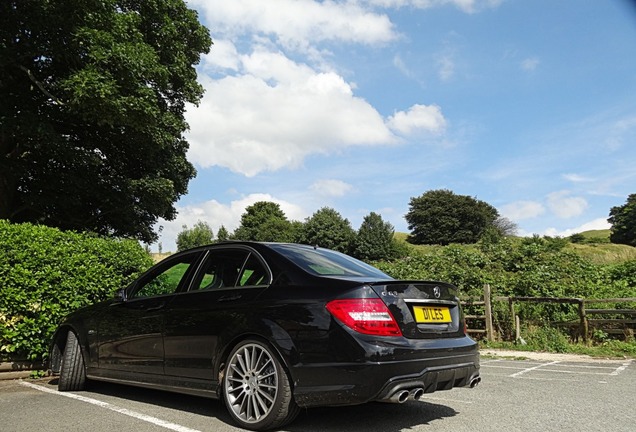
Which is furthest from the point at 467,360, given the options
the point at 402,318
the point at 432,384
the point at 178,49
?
the point at 178,49

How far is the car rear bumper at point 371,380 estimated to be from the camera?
3.43 metres

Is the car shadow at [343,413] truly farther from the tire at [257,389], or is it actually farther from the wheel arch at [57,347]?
the wheel arch at [57,347]

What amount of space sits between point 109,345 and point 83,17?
13.5 m

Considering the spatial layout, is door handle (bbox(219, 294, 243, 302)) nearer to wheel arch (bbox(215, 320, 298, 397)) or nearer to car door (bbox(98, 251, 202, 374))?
wheel arch (bbox(215, 320, 298, 397))

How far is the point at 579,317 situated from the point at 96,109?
14.5 m

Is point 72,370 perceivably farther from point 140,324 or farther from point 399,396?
point 399,396

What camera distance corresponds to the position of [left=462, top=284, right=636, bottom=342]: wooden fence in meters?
11.4

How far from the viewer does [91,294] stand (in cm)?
703

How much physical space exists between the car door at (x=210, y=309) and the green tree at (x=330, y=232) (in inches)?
2842

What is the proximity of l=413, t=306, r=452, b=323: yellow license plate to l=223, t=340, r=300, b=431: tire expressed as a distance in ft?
3.64

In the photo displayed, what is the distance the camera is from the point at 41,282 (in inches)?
256

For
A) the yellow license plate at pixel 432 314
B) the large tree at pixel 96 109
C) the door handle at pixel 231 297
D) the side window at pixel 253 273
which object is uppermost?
the large tree at pixel 96 109

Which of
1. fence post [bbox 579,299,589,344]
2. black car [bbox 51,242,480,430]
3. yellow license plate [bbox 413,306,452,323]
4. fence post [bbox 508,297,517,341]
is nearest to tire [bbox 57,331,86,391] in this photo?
black car [bbox 51,242,480,430]

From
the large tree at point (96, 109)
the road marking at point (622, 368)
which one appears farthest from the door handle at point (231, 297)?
the large tree at point (96, 109)
